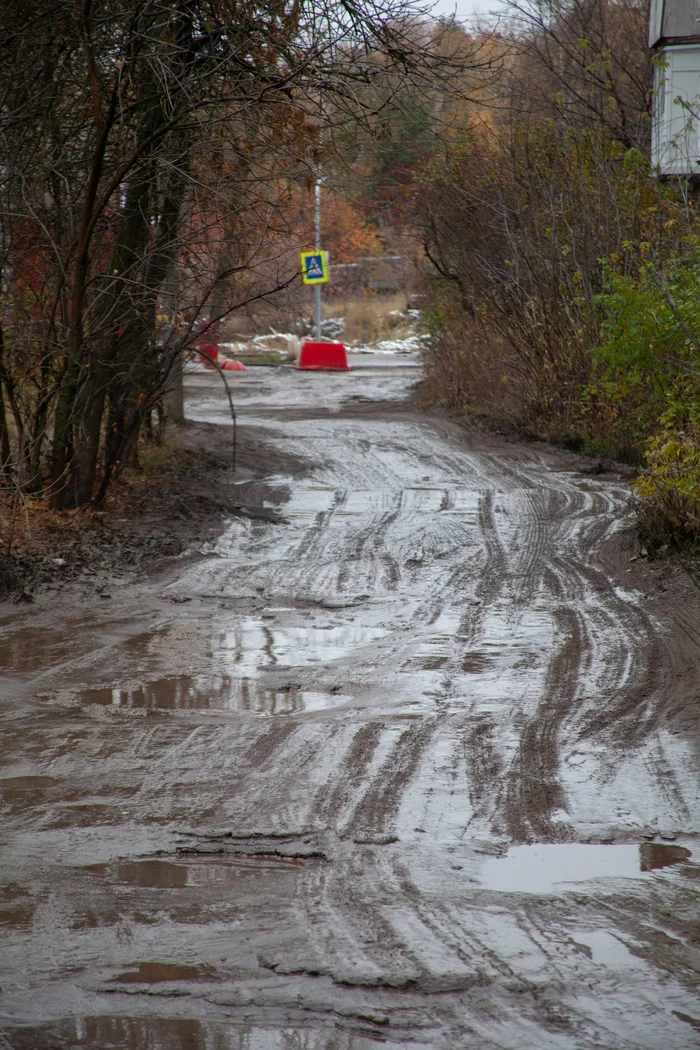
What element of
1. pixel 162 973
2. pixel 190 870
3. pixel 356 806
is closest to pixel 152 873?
pixel 190 870

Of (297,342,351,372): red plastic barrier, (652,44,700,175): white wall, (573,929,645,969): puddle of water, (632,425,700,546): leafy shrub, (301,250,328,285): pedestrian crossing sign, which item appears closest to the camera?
(573,929,645,969): puddle of water

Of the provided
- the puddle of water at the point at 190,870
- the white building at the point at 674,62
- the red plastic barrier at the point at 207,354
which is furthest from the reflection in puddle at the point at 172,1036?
Result: the white building at the point at 674,62

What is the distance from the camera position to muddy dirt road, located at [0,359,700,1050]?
9.21ft

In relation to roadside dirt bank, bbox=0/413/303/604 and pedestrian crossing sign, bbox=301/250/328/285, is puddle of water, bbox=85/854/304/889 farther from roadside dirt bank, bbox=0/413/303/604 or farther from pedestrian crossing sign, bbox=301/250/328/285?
pedestrian crossing sign, bbox=301/250/328/285

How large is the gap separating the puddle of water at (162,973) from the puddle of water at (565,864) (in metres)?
1.00

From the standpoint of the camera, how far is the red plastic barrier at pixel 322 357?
27.0 meters

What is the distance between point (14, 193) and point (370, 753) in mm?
5545

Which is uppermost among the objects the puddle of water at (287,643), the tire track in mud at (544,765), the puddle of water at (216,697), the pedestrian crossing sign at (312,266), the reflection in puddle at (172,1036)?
the pedestrian crossing sign at (312,266)

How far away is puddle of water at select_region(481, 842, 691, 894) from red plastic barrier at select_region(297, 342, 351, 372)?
932 inches

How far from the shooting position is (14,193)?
795cm

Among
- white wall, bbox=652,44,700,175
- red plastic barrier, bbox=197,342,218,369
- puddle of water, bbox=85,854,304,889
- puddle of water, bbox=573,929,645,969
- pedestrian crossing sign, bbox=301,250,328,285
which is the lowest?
puddle of water, bbox=85,854,304,889

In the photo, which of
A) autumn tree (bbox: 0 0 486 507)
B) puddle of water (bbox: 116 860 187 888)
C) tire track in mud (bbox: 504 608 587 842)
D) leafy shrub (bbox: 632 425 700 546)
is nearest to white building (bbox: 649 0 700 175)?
autumn tree (bbox: 0 0 486 507)

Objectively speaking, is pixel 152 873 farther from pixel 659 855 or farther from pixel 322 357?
pixel 322 357

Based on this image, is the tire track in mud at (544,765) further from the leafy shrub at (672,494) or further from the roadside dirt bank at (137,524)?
the roadside dirt bank at (137,524)
